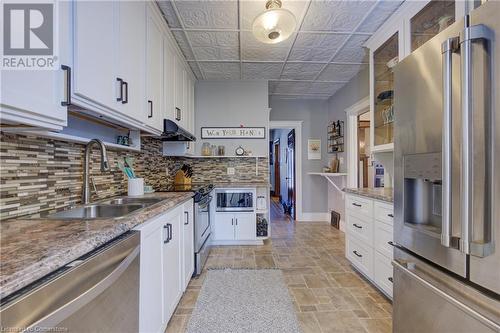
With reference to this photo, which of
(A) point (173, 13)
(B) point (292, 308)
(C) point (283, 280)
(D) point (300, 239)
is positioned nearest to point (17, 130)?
(A) point (173, 13)

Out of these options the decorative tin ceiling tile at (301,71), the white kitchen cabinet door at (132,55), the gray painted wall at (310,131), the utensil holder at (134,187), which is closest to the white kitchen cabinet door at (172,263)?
the utensil holder at (134,187)

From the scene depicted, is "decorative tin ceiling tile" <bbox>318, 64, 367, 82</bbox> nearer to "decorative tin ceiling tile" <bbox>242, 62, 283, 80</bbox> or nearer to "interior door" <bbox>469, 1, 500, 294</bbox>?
"decorative tin ceiling tile" <bbox>242, 62, 283, 80</bbox>

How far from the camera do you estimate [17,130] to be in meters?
1.03

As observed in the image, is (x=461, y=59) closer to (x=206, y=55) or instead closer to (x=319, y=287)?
(x=319, y=287)

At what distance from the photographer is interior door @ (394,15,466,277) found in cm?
90

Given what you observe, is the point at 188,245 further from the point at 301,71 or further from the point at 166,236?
the point at 301,71

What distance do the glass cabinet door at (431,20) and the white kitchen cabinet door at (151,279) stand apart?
8.04 feet

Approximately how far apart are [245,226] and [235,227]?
15cm

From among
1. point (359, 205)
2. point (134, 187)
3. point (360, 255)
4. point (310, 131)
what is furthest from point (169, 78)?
point (310, 131)

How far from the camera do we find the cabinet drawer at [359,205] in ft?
7.32

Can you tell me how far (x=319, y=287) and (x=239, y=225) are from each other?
147cm

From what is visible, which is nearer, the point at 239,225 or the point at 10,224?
the point at 10,224

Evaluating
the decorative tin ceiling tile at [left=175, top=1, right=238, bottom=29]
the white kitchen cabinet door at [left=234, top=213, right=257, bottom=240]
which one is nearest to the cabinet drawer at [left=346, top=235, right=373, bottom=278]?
the white kitchen cabinet door at [left=234, top=213, right=257, bottom=240]

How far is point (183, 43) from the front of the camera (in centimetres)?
275
